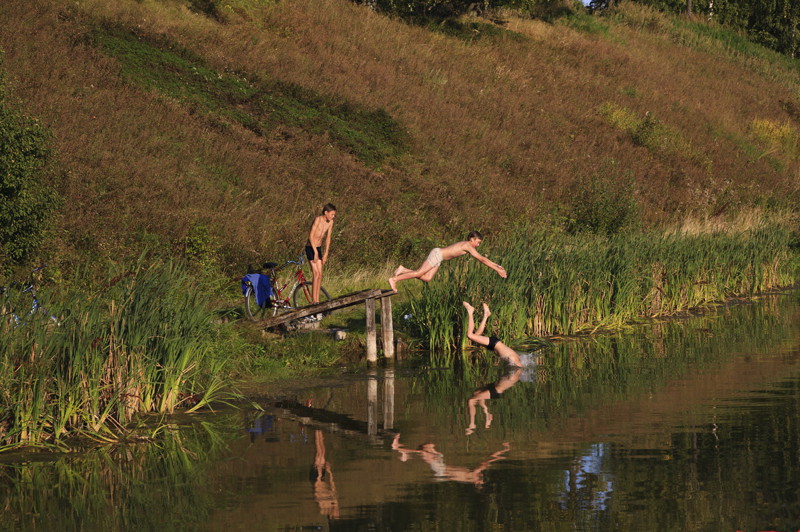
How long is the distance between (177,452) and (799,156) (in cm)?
4600

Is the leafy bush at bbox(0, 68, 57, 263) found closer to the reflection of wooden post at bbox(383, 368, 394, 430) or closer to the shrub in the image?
the reflection of wooden post at bbox(383, 368, 394, 430)

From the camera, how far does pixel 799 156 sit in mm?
51938

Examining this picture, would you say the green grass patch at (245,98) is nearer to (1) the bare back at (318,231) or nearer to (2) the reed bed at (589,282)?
(2) the reed bed at (589,282)

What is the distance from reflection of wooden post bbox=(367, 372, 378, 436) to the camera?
1265 cm

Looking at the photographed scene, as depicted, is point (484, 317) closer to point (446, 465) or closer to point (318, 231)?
point (318, 231)

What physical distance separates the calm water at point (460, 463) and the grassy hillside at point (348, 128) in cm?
956

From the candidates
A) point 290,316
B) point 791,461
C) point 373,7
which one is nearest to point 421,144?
point 373,7

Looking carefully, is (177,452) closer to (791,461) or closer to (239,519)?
(239,519)

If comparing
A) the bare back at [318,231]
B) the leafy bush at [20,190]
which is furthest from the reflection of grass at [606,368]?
the leafy bush at [20,190]

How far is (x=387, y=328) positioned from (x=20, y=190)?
6.19m

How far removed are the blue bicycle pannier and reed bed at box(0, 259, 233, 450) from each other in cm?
350

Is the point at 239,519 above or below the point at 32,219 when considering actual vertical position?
below

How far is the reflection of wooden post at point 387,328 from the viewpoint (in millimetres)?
18166

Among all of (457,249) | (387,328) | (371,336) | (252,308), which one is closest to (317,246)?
(252,308)
